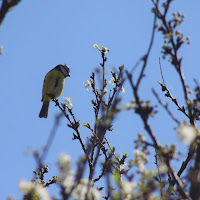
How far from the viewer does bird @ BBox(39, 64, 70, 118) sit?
7.89 m

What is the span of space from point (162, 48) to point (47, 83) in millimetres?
6065

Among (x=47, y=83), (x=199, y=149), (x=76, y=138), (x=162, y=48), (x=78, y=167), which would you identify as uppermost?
(x=47, y=83)

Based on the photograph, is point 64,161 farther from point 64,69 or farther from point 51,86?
point 64,69

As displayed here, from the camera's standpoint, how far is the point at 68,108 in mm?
4809

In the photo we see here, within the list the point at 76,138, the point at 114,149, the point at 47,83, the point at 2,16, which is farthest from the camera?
the point at 47,83

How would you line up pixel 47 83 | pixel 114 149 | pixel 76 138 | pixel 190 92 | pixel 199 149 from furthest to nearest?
pixel 47 83, pixel 76 138, pixel 114 149, pixel 190 92, pixel 199 149

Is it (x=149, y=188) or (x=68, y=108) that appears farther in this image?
(x=68, y=108)

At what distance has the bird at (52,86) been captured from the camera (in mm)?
7887

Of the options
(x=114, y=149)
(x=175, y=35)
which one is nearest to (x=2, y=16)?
(x=175, y=35)

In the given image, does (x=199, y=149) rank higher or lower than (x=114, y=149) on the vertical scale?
lower

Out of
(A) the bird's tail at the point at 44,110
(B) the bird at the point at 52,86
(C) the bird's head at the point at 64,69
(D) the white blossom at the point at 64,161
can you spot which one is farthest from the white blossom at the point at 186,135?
(C) the bird's head at the point at 64,69

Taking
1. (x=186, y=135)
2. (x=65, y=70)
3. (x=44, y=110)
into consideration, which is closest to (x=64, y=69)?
(x=65, y=70)

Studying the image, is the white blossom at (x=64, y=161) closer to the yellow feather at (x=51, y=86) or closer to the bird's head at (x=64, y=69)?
the yellow feather at (x=51, y=86)

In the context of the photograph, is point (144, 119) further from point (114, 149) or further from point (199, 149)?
point (114, 149)
